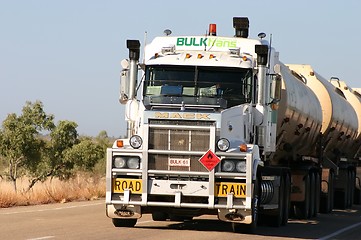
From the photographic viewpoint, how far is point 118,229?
719 inches

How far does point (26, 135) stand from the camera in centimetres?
4181

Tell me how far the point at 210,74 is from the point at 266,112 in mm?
1415

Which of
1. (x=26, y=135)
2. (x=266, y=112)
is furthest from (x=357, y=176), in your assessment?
(x=266, y=112)

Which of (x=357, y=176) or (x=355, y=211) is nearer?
(x=355, y=211)

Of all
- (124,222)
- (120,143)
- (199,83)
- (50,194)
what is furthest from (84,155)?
(120,143)

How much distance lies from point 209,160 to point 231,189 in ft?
2.06

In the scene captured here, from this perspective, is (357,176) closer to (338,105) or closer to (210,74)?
(338,105)

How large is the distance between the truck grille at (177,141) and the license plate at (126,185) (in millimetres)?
375

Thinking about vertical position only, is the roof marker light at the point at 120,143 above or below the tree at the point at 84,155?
above

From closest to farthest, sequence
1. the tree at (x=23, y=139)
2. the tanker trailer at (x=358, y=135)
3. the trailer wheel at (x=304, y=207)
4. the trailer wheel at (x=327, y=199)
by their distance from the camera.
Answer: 1. the trailer wheel at (x=304, y=207)
2. the trailer wheel at (x=327, y=199)
3. the tanker trailer at (x=358, y=135)
4. the tree at (x=23, y=139)

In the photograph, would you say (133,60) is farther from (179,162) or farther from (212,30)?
(179,162)

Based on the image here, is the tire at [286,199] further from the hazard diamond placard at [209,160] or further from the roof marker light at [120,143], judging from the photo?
the roof marker light at [120,143]

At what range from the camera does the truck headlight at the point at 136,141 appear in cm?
1786

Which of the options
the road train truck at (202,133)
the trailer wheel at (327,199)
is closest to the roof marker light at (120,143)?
the road train truck at (202,133)
